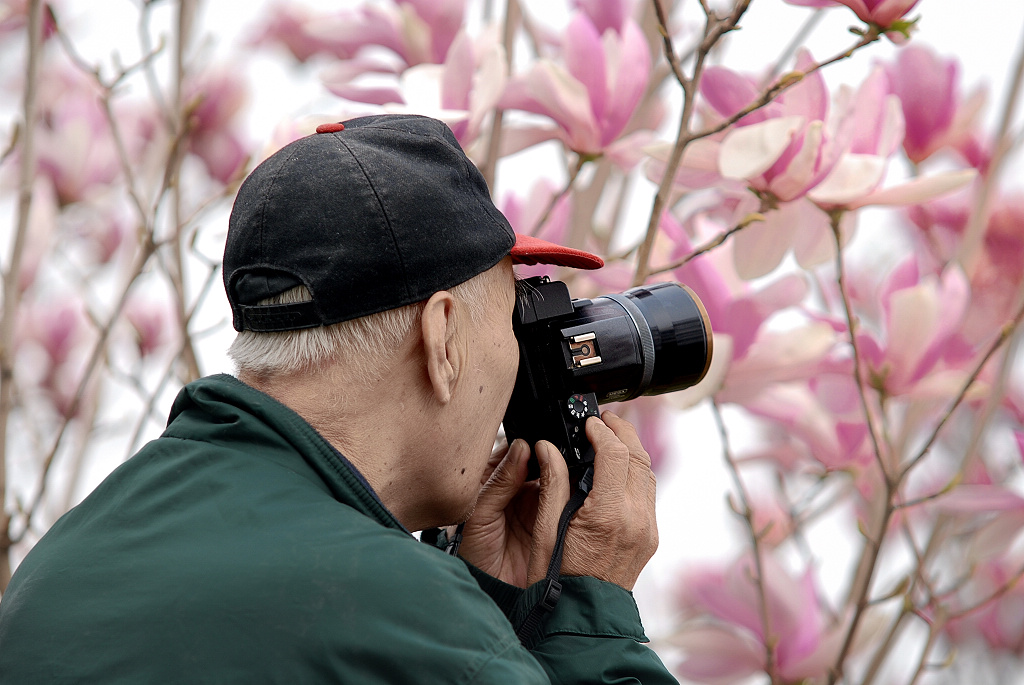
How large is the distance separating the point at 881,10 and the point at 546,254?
41 cm

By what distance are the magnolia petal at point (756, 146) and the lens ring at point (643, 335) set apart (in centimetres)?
16

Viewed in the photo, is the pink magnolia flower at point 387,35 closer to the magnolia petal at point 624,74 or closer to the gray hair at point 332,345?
the magnolia petal at point 624,74

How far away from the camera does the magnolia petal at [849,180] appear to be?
3.29 ft

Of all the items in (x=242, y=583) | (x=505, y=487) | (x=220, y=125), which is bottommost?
(x=505, y=487)

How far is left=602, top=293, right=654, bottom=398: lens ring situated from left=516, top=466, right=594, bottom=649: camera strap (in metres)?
0.14

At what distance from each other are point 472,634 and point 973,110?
1069 mm

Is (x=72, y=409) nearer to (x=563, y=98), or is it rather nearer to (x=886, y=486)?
(x=563, y=98)

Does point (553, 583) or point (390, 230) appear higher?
point (390, 230)

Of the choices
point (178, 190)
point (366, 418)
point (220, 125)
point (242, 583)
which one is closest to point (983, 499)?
point (366, 418)

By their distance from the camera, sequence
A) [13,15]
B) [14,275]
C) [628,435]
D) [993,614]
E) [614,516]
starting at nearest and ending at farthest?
[614,516] < [628,435] < [14,275] < [13,15] < [993,614]

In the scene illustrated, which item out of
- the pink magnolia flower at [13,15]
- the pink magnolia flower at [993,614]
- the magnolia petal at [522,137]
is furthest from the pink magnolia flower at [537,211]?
the pink magnolia flower at [993,614]

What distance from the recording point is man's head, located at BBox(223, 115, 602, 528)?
0.75 metres

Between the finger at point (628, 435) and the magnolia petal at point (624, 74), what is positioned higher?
the magnolia petal at point (624, 74)

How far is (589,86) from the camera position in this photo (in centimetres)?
106
